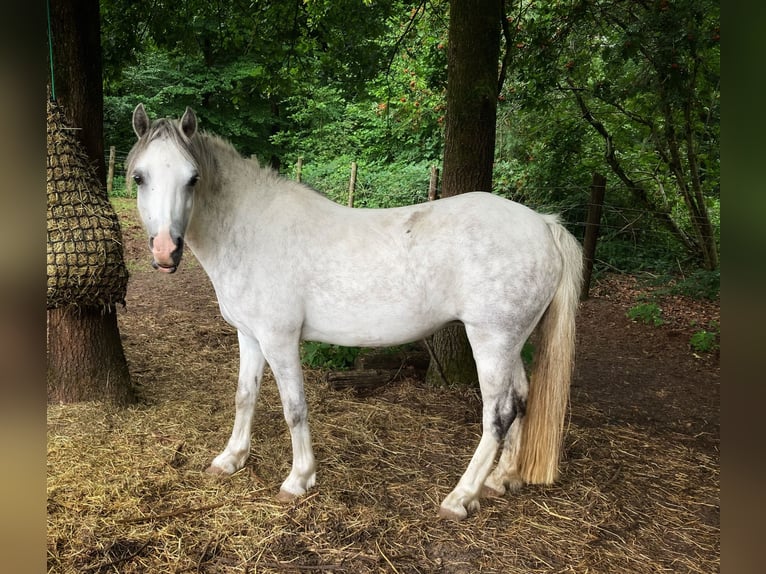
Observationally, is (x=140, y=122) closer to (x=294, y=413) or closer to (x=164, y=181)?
(x=164, y=181)

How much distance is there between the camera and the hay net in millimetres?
3209

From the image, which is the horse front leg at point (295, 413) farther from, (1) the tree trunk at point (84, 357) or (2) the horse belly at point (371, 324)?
(1) the tree trunk at point (84, 357)

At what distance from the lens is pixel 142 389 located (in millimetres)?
4418

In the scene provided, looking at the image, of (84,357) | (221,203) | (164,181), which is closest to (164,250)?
(164,181)

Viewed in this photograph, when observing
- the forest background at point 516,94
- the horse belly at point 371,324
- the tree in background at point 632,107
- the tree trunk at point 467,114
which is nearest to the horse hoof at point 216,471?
the horse belly at point 371,324

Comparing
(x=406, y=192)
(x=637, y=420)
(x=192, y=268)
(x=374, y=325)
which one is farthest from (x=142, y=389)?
(x=406, y=192)

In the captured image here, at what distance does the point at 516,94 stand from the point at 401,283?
602cm

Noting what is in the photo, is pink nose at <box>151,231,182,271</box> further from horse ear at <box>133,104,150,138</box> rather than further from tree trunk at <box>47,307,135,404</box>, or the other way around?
tree trunk at <box>47,307,135,404</box>

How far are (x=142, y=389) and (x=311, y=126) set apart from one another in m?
14.0

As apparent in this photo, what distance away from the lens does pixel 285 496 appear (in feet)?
9.96

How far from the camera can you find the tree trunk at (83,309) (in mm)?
3660
